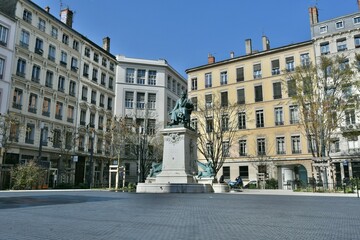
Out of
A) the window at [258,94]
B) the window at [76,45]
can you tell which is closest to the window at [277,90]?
the window at [258,94]

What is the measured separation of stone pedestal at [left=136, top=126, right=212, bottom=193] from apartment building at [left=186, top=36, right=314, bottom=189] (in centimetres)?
2167

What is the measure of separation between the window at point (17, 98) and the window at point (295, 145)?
105 feet

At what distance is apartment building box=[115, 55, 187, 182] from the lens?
166 feet

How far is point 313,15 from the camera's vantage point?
42.0 m

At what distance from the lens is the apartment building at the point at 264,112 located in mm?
38688

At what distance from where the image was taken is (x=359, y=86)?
87.5 feet

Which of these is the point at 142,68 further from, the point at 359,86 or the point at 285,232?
the point at 285,232

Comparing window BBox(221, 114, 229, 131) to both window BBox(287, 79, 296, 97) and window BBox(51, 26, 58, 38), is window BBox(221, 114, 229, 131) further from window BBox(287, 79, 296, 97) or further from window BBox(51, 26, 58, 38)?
window BBox(51, 26, 58, 38)

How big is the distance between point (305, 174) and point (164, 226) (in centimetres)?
3659

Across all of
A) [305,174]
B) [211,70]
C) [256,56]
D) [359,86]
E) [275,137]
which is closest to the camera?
[359,86]

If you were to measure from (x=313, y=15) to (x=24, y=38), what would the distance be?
36.4 m

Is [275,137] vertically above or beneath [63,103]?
beneath

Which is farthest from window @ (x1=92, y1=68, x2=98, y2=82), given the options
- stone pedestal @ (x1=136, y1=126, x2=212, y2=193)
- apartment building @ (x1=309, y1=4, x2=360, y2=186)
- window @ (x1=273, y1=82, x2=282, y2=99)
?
stone pedestal @ (x1=136, y1=126, x2=212, y2=193)

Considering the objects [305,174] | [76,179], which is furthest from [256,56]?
[76,179]
